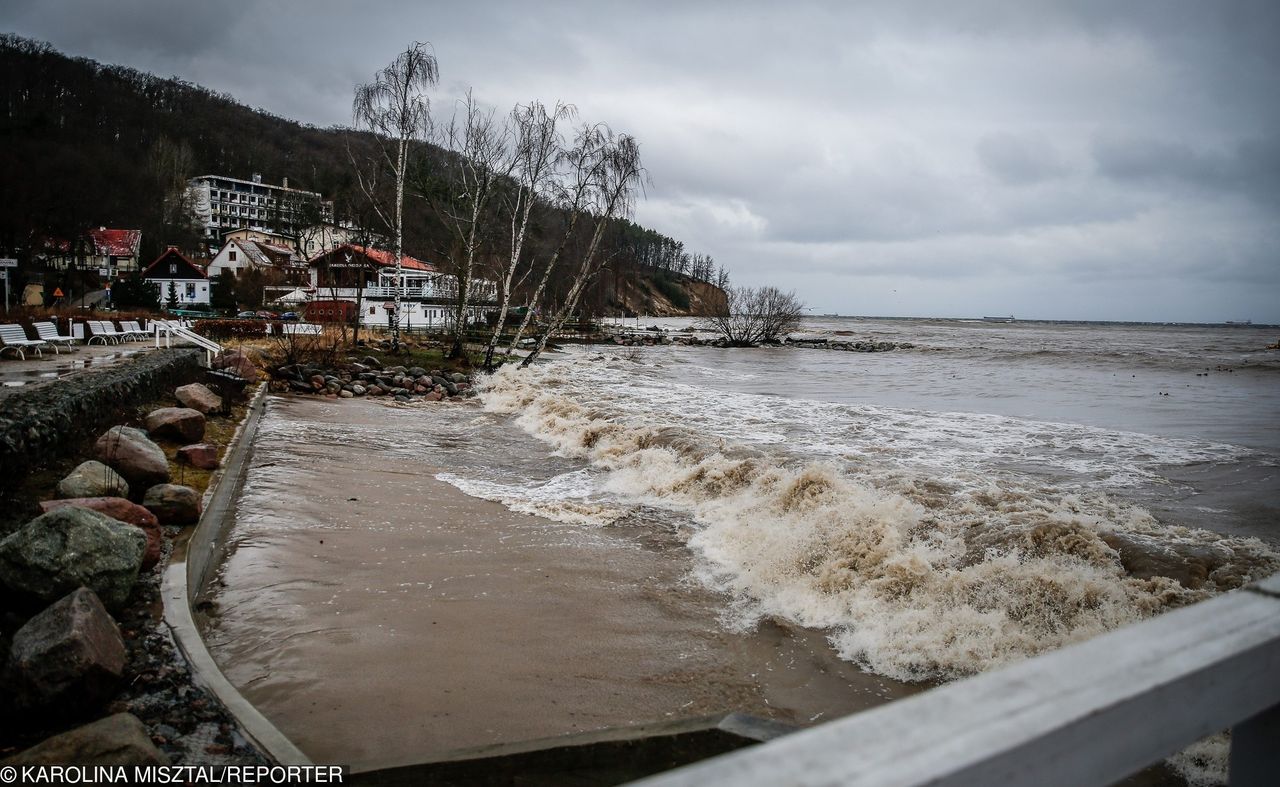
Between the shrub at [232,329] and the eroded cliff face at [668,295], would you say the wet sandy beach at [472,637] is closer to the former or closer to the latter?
the shrub at [232,329]

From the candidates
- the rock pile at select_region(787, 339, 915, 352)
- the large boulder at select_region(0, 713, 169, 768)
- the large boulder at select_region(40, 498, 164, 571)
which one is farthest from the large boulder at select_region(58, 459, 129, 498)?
the rock pile at select_region(787, 339, 915, 352)

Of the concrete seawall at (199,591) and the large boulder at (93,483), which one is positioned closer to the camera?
the concrete seawall at (199,591)

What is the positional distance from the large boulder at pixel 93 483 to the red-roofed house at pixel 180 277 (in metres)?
62.8

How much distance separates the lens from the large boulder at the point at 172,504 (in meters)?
7.15

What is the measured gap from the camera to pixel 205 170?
397 ft

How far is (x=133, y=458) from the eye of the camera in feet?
25.6

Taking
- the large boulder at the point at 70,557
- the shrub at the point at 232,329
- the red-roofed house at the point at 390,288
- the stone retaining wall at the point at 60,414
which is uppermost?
the red-roofed house at the point at 390,288

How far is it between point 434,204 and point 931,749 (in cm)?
2806

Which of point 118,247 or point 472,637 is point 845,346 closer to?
point 472,637

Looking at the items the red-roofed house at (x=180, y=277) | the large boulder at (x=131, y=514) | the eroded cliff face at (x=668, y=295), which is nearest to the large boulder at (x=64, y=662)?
the large boulder at (x=131, y=514)

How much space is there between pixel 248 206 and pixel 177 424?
136679mm

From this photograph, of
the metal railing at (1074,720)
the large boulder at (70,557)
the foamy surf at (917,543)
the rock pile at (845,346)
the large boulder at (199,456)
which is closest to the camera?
the metal railing at (1074,720)

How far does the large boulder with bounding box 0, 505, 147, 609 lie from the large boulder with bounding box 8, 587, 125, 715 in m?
0.73

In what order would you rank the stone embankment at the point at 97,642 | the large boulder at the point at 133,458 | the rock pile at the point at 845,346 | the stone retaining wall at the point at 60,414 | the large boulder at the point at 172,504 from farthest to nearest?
1. the rock pile at the point at 845,346
2. the large boulder at the point at 133,458
3. the large boulder at the point at 172,504
4. the stone retaining wall at the point at 60,414
5. the stone embankment at the point at 97,642
